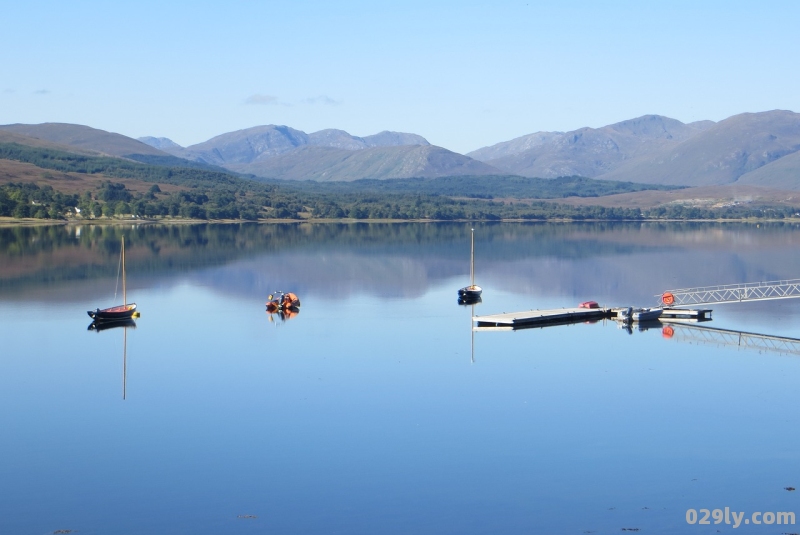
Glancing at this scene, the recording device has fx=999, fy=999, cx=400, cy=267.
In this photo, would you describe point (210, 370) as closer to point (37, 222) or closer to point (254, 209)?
point (37, 222)

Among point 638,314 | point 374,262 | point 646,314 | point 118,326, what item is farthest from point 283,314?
point 374,262

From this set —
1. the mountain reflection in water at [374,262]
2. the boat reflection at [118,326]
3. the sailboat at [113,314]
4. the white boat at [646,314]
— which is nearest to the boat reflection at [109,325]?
the boat reflection at [118,326]

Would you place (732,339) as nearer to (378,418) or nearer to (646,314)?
(646,314)

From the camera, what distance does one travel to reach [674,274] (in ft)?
252

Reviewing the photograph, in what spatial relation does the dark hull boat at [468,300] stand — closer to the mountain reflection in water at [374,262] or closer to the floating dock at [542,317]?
the mountain reflection in water at [374,262]

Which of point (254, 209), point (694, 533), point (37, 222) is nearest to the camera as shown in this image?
point (694, 533)

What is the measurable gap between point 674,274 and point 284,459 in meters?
57.4

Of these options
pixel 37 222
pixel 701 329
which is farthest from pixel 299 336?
pixel 37 222

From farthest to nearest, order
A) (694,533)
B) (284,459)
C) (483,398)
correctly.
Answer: (483,398)
(284,459)
(694,533)

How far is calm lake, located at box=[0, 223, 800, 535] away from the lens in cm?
2172

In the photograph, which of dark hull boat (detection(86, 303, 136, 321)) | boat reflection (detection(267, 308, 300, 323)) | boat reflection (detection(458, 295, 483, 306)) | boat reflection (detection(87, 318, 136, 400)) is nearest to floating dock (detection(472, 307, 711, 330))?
boat reflection (detection(458, 295, 483, 306))

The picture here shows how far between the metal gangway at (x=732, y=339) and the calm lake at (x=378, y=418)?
0.73ft

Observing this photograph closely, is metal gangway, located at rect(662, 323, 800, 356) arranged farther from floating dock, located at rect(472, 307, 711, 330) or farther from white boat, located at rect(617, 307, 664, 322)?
floating dock, located at rect(472, 307, 711, 330)

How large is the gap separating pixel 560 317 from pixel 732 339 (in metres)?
8.71
